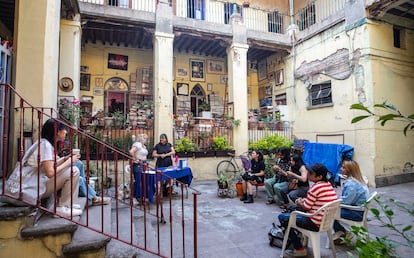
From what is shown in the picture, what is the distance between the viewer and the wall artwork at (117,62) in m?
11.5

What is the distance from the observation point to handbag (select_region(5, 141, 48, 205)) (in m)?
2.62

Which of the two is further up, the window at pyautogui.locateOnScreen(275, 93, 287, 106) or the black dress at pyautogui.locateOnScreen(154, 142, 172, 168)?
the window at pyautogui.locateOnScreen(275, 93, 287, 106)

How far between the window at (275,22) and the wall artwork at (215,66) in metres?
3.14

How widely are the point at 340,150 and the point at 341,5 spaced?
19.9 feet

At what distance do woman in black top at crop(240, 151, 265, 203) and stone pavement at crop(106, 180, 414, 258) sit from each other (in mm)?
214

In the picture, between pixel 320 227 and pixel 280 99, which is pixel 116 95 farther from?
pixel 320 227

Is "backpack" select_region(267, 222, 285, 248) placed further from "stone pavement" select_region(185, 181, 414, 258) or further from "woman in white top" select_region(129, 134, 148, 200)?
"woman in white top" select_region(129, 134, 148, 200)

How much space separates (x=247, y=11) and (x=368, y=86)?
7.15 meters

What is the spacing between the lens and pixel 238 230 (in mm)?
4152

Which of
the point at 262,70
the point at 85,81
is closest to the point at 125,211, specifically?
the point at 85,81

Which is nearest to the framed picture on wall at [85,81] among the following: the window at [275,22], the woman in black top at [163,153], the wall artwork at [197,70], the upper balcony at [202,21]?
the upper balcony at [202,21]

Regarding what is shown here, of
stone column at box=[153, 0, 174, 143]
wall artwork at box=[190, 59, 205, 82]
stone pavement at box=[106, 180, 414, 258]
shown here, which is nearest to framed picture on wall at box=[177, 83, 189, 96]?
wall artwork at box=[190, 59, 205, 82]

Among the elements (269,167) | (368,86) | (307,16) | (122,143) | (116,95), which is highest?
(307,16)

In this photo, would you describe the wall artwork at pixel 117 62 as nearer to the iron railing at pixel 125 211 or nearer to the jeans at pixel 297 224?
the iron railing at pixel 125 211
